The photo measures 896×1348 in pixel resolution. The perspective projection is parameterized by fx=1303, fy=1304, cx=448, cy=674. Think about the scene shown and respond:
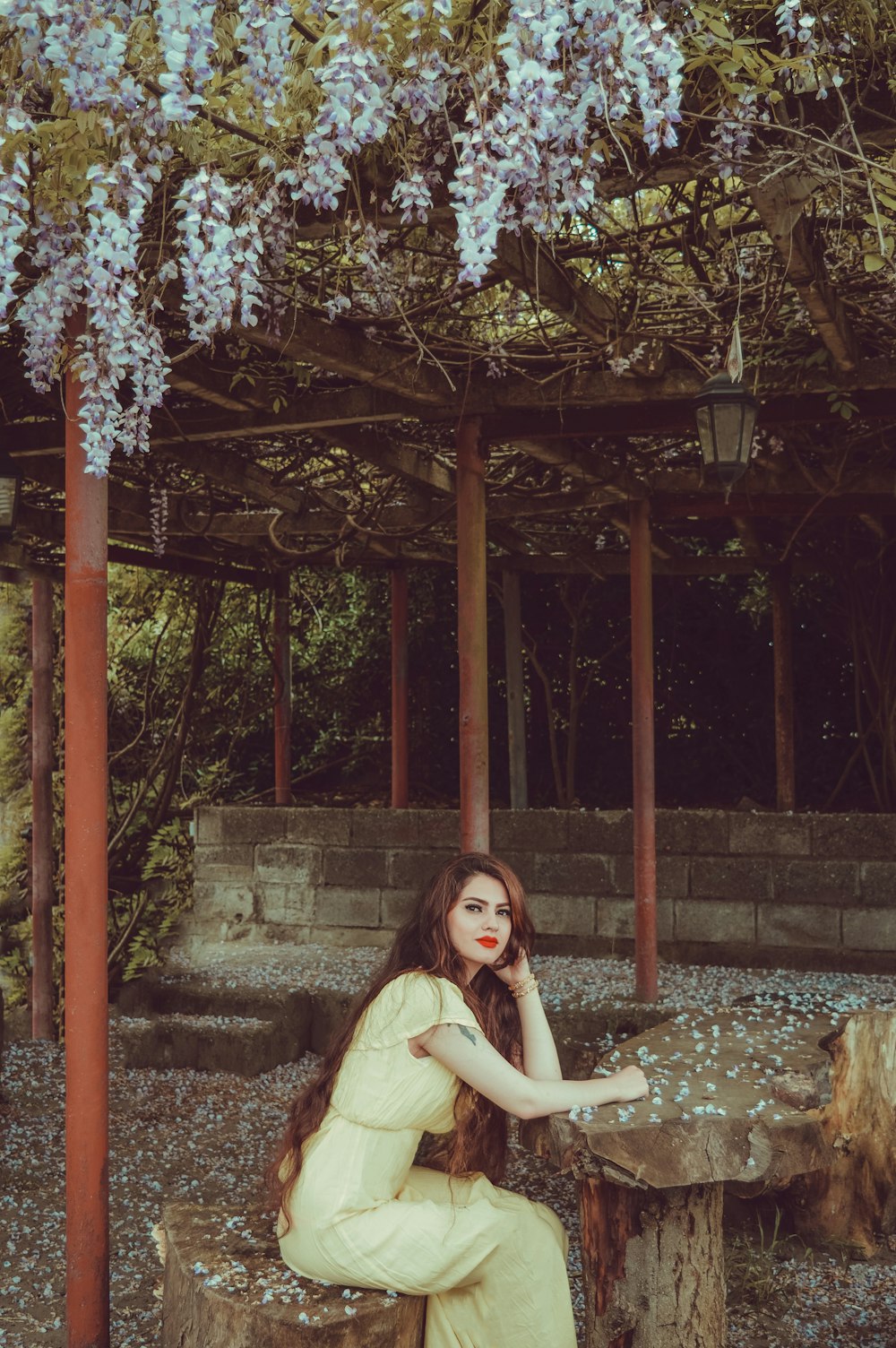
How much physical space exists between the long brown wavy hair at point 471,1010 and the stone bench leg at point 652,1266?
0.22 metres

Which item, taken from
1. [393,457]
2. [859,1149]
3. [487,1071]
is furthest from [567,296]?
[859,1149]

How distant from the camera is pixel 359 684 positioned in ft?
27.7

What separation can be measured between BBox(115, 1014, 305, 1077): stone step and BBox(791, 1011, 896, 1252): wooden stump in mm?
2561

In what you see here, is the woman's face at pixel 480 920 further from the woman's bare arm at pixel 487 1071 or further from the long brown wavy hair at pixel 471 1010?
the woman's bare arm at pixel 487 1071

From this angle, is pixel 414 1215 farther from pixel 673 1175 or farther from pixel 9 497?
pixel 9 497

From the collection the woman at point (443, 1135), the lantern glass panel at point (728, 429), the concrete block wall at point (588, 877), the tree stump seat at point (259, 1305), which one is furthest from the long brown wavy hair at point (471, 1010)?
the concrete block wall at point (588, 877)

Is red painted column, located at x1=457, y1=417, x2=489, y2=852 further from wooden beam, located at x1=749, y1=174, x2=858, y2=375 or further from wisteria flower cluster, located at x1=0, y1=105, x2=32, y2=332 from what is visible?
wisteria flower cluster, located at x1=0, y1=105, x2=32, y2=332

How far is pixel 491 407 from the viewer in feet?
13.5

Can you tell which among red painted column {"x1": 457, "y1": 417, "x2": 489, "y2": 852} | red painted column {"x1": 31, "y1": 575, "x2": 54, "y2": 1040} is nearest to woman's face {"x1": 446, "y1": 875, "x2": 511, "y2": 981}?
red painted column {"x1": 457, "y1": 417, "x2": 489, "y2": 852}

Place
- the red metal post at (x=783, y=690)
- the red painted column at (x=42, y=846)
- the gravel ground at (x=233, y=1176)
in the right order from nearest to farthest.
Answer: the gravel ground at (x=233, y=1176)
the red painted column at (x=42, y=846)
the red metal post at (x=783, y=690)

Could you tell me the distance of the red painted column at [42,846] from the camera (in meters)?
6.04

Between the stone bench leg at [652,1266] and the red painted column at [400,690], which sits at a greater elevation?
the red painted column at [400,690]

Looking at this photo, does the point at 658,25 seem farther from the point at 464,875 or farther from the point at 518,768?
the point at 518,768

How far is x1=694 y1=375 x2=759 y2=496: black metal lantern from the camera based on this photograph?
3568 mm
